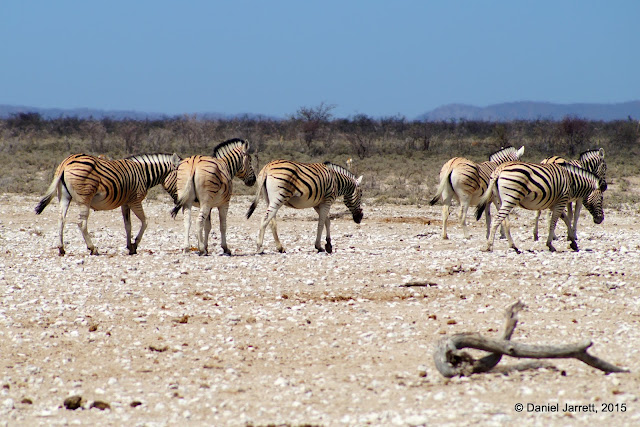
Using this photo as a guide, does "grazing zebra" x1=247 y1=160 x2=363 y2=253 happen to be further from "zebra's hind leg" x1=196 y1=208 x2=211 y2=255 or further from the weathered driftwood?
the weathered driftwood

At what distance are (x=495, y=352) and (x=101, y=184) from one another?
8832 mm

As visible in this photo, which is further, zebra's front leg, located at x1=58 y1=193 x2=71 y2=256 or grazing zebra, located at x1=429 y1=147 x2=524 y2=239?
grazing zebra, located at x1=429 y1=147 x2=524 y2=239

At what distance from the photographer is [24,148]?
38.5 m

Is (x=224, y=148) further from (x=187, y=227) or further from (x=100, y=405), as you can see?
(x=100, y=405)

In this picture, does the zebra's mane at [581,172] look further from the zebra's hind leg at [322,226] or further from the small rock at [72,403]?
the small rock at [72,403]

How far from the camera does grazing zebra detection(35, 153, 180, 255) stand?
42.2ft

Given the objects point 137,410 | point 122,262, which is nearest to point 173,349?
point 137,410

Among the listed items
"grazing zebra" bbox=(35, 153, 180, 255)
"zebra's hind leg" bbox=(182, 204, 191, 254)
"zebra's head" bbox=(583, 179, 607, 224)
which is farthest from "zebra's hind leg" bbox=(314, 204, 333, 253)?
"zebra's head" bbox=(583, 179, 607, 224)

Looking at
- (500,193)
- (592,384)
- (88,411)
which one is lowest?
(88,411)

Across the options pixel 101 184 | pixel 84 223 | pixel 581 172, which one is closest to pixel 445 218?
pixel 581 172

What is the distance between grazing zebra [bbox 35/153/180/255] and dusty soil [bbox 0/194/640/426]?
2.57ft

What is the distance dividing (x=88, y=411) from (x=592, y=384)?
404cm

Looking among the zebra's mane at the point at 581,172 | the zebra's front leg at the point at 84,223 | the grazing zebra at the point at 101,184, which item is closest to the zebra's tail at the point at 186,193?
the grazing zebra at the point at 101,184

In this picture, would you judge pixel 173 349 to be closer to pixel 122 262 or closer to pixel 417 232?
pixel 122 262
